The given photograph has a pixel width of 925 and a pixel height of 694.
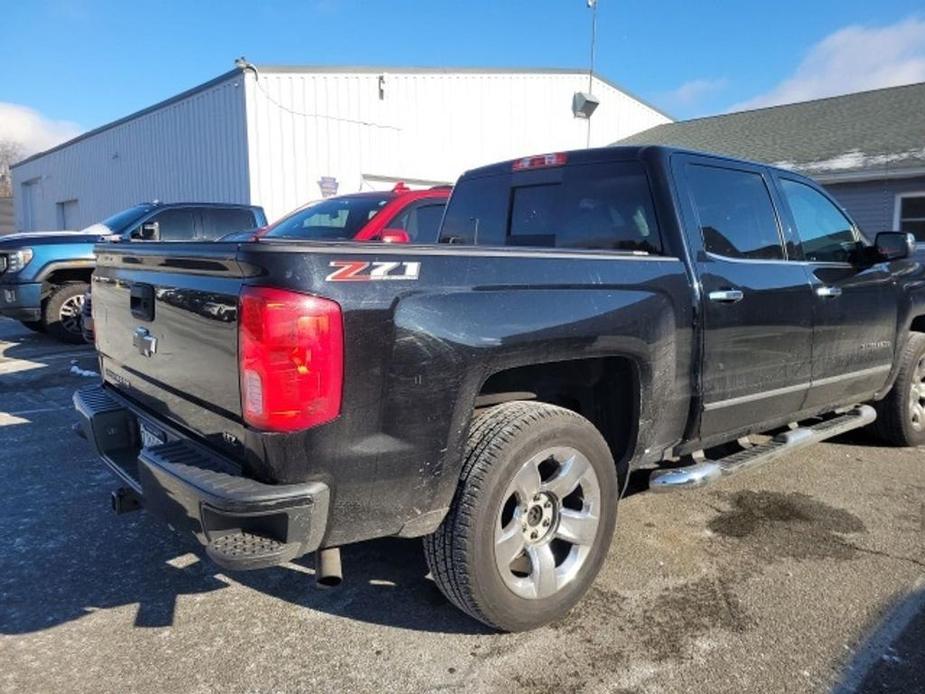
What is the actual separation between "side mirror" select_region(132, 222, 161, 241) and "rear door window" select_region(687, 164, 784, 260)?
23.8ft

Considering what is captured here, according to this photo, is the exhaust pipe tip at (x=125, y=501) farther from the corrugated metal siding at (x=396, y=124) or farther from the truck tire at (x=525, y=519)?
the corrugated metal siding at (x=396, y=124)

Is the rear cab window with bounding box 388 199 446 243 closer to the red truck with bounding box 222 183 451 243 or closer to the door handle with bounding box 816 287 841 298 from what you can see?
the red truck with bounding box 222 183 451 243

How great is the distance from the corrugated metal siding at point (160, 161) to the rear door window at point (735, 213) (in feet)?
46.6

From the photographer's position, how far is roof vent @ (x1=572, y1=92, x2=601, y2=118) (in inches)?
893

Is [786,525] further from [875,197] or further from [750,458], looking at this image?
[875,197]

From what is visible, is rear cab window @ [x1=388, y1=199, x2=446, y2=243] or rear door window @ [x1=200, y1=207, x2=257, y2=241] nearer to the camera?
rear cab window @ [x1=388, y1=199, x2=446, y2=243]

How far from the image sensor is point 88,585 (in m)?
3.23

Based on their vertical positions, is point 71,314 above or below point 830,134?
below

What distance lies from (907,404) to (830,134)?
14.4 metres

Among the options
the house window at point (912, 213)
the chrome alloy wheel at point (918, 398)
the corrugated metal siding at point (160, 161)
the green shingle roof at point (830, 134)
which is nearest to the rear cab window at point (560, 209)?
the chrome alloy wheel at point (918, 398)

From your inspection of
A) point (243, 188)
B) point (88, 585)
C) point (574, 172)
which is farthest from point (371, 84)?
point (88, 585)

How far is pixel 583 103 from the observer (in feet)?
74.6

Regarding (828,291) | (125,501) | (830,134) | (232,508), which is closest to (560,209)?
(828,291)

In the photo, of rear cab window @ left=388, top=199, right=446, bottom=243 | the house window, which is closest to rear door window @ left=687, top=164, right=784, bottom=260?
rear cab window @ left=388, top=199, right=446, bottom=243
